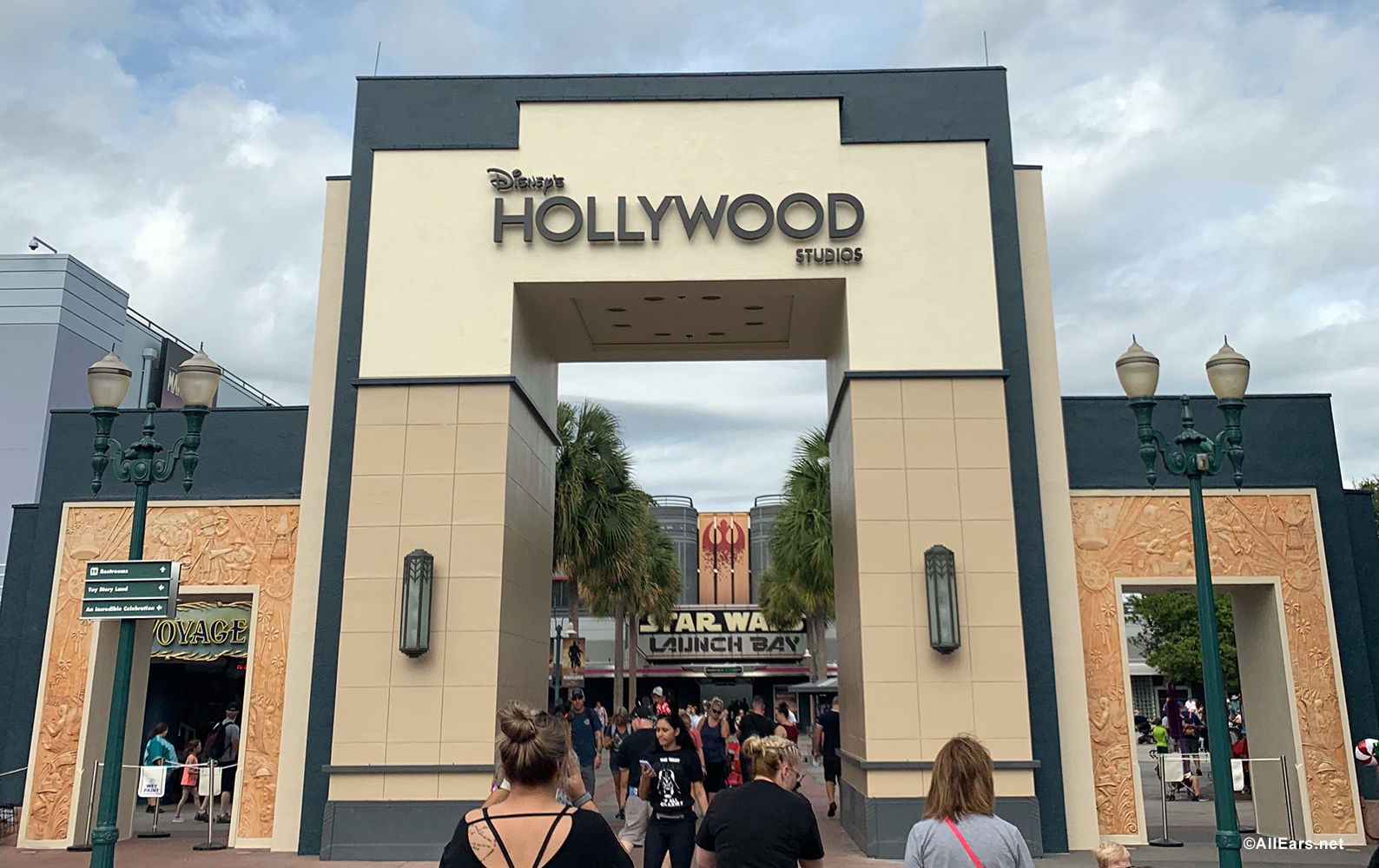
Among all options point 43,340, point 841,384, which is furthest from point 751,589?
point 841,384

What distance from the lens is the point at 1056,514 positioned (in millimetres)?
13633

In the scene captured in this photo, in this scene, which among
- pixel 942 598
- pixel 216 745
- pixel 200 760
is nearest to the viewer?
pixel 942 598

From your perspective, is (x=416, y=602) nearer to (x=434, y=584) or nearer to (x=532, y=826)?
(x=434, y=584)

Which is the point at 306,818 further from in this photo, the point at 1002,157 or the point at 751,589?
the point at 751,589

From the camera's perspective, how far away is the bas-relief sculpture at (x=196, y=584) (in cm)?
1359

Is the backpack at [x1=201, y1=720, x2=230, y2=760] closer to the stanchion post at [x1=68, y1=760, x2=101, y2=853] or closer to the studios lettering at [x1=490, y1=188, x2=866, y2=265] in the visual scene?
the stanchion post at [x1=68, y1=760, x2=101, y2=853]

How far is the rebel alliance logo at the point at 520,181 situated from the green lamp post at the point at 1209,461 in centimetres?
751

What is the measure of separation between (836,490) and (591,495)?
1289cm

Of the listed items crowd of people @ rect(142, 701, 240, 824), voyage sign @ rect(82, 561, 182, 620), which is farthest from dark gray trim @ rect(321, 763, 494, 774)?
voyage sign @ rect(82, 561, 182, 620)

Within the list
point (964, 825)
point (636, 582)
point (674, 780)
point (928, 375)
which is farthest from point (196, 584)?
point (636, 582)

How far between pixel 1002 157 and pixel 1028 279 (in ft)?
5.45

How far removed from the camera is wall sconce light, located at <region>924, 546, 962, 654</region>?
40.6ft

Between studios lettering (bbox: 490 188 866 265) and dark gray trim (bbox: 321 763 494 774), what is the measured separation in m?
6.53

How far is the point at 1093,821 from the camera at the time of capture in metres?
12.7
